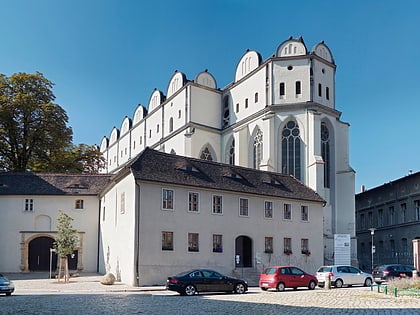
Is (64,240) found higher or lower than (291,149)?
lower

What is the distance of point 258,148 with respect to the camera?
59.8 metres

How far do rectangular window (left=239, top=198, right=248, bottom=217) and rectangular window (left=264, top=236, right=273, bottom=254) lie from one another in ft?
8.41

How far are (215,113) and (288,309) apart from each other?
50146 mm

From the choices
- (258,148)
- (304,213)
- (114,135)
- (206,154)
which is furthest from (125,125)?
(304,213)

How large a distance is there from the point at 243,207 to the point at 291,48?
26311mm

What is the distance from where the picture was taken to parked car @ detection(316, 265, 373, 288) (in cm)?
3269

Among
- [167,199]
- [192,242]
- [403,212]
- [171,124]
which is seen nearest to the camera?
[167,199]

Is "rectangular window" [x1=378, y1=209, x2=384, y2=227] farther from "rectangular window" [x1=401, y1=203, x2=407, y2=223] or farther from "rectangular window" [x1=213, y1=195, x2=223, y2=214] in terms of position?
"rectangular window" [x1=213, y1=195, x2=223, y2=214]

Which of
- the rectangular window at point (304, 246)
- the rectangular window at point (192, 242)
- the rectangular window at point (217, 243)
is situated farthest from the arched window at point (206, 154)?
the rectangular window at point (192, 242)

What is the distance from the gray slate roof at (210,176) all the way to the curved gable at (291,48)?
62.2ft

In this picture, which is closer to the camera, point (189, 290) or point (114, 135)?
point (189, 290)

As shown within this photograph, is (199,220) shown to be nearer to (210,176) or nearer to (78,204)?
(210,176)

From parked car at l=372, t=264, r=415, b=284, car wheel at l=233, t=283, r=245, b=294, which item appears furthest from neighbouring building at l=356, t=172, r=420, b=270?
car wheel at l=233, t=283, r=245, b=294

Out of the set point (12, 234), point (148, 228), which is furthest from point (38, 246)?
point (148, 228)
